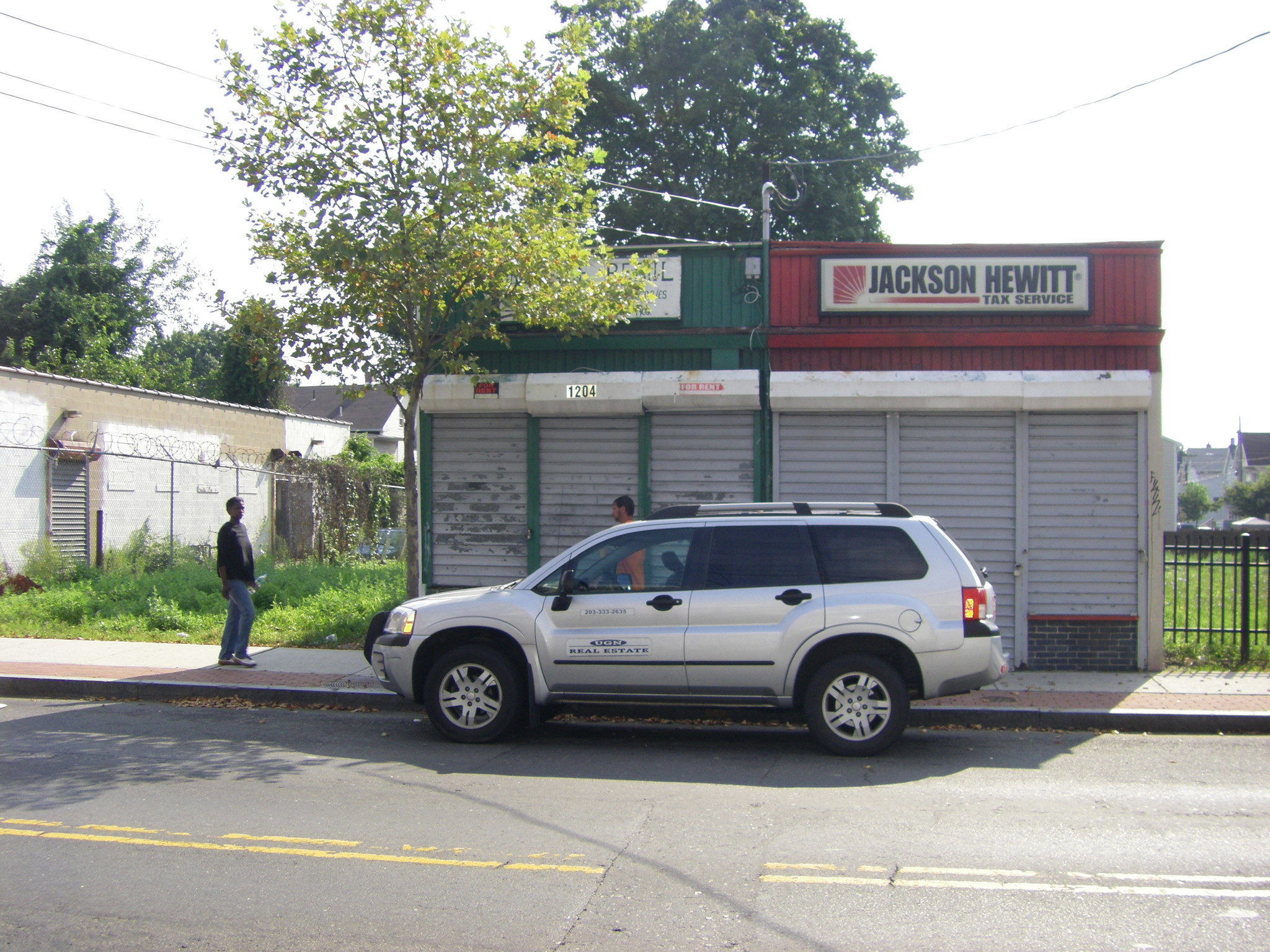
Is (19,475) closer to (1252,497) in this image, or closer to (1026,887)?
(1026,887)

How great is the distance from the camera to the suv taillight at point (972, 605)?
782 cm

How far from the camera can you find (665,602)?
26.3ft

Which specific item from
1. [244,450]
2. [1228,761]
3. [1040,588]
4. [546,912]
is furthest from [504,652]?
[244,450]

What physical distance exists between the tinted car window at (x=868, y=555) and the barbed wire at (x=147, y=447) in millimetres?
13373

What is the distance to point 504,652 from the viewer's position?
8.30 m

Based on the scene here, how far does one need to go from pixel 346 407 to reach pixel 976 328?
36072 mm

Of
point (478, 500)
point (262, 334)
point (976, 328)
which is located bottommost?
point (478, 500)

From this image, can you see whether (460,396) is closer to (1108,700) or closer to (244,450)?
(1108,700)

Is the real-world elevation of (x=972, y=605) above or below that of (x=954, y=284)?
below

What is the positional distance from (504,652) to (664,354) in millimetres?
5240

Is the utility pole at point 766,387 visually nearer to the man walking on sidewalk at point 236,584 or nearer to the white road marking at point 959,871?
the man walking on sidewalk at point 236,584

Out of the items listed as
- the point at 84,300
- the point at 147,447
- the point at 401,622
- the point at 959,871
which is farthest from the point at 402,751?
the point at 84,300

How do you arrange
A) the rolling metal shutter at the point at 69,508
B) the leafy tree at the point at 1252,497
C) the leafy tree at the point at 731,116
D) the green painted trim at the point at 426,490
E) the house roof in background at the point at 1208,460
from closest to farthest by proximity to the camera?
the green painted trim at the point at 426,490, the rolling metal shutter at the point at 69,508, the leafy tree at the point at 731,116, the leafy tree at the point at 1252,497, the house roof in background at the point at 1208,460

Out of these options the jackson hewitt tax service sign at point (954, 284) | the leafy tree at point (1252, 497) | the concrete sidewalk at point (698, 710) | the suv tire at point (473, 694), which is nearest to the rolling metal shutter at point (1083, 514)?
the concrete sidewalk at point (698, 710)
